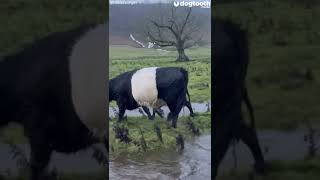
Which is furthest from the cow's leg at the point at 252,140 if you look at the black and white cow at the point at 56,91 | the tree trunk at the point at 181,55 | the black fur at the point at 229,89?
the black and white cow at the point at 56,91

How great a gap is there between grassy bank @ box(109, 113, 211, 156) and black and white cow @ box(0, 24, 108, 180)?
17cm

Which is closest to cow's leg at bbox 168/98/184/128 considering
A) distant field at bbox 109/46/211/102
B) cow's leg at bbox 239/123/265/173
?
distant field at bbox 109/46/211/102

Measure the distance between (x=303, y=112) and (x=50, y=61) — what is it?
2123 millimetres

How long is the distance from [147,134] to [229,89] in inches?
30.4

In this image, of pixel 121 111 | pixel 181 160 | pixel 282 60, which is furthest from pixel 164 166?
pixel 282 60

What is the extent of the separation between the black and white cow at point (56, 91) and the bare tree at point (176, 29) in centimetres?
43

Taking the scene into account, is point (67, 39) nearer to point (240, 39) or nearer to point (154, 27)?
point (154, 27)

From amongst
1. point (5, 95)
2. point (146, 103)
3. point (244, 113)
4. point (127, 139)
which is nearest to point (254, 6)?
point (244, 113)

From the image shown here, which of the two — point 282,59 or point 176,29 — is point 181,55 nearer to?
point 176,29

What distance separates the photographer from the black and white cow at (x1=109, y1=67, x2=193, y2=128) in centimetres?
440

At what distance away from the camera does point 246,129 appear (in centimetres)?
437

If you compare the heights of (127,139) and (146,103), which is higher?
(146,103)

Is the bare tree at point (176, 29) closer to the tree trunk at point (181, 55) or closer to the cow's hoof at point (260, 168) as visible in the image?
the tree trunk at point (181, 55)

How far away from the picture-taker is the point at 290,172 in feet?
14.5
